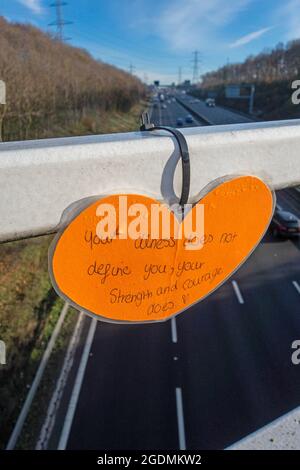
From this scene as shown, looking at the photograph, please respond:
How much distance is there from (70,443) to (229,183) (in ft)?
8.57

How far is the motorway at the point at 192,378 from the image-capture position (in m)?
2.48

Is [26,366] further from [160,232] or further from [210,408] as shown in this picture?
[160,232]

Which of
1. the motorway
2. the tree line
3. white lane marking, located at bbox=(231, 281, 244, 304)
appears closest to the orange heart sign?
the motorway

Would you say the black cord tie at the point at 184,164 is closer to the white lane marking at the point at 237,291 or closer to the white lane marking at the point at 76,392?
the white lane marking at the point at 76,392

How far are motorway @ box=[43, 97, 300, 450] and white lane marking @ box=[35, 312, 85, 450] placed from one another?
0.17 ft

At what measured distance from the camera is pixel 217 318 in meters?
3.47

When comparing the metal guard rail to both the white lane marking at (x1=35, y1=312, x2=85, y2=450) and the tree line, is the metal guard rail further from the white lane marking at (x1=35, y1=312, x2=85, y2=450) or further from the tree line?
the tree line

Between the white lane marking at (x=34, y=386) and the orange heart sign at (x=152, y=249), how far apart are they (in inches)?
89.2

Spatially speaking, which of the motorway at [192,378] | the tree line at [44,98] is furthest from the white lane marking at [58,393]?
the tree line at [44,98]

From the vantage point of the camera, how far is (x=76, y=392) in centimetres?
274

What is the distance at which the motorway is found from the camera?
8.13ft

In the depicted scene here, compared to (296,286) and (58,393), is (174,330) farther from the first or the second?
(296,286)

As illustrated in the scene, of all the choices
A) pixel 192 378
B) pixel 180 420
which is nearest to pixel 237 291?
pixel 192 378

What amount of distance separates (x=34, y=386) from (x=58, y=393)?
0.20 meters
